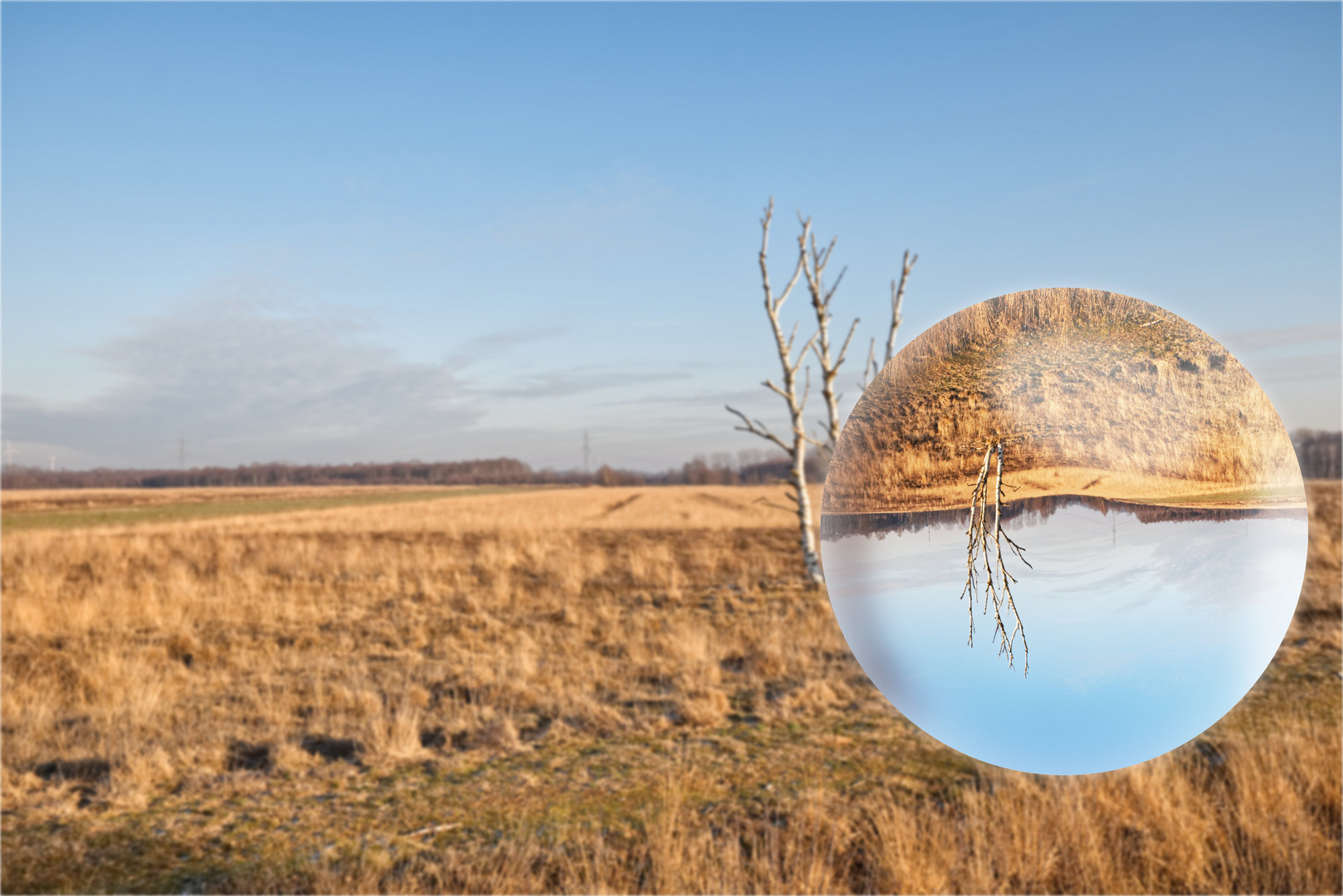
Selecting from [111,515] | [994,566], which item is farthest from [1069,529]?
[111,515]

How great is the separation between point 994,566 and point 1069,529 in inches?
5.9

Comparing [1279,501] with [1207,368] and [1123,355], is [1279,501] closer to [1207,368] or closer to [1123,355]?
[1207,368]

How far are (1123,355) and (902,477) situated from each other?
475mm

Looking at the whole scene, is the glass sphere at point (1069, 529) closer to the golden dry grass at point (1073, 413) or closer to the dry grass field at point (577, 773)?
the golden dry grass at point (1073, 413)

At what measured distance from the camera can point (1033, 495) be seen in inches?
49.2

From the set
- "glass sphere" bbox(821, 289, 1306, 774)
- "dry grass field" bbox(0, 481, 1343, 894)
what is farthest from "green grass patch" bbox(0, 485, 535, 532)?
"glass sphere" bbox(821, 289, 1306, 774)

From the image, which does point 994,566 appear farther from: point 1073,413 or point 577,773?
point 577,773

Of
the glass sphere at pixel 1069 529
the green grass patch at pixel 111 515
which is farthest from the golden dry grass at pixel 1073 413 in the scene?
the green grass patch at pixel 111 515

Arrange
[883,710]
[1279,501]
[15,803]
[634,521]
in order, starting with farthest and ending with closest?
[634,521] < [883,710] < [15,803] < [1279,501]

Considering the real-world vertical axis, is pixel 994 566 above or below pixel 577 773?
above

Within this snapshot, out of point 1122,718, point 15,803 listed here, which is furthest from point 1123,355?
point 15,803

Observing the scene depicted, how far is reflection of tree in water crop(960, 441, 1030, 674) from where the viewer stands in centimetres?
124

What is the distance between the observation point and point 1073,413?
4.18ft

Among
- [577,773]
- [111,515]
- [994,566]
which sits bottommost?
[577,773]
